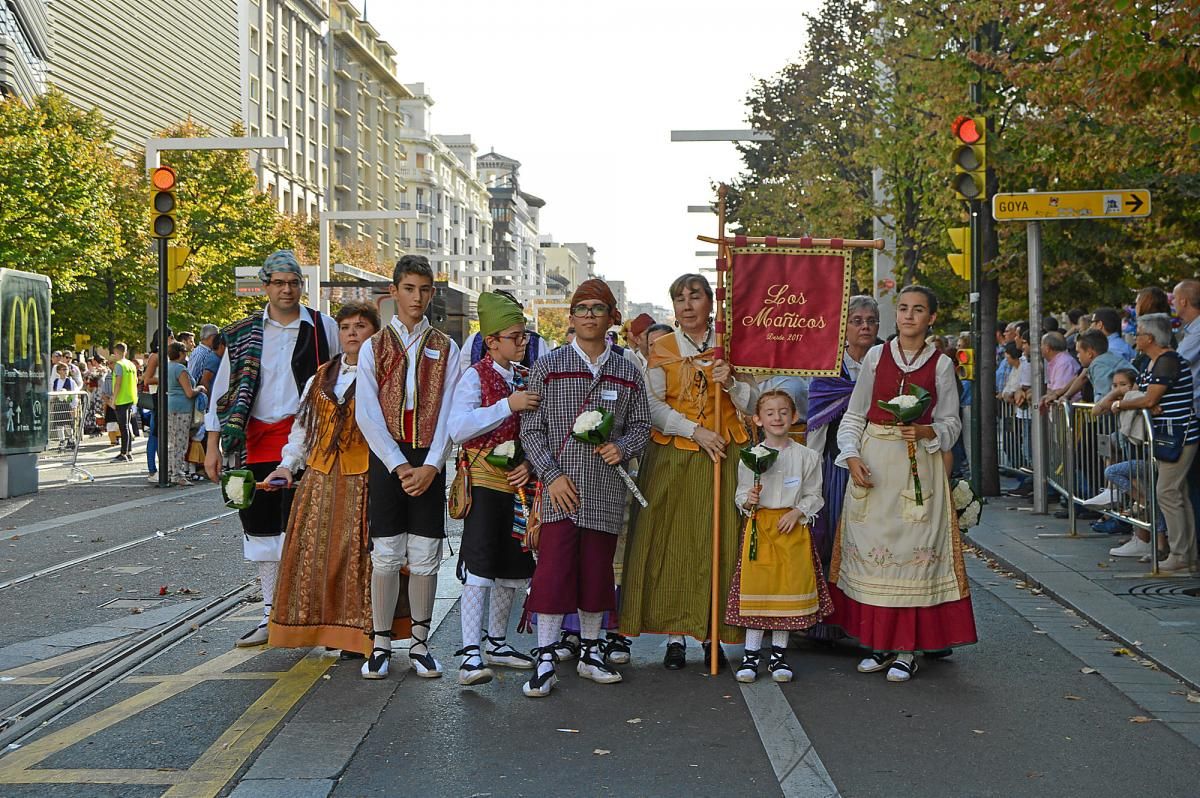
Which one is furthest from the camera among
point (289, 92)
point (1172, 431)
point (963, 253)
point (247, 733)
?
point (289, 92)

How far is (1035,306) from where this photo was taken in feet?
44.9

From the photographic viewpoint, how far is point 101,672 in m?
6.79

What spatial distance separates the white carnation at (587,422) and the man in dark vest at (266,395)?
1755 mm

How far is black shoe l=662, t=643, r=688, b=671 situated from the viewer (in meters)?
6.92

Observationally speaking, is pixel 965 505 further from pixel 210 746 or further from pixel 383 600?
pixel 210 746

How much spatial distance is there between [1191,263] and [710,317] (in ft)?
58.0

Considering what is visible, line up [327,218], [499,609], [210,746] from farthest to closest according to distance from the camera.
Answer: [327,218], [499,609], [210,746]

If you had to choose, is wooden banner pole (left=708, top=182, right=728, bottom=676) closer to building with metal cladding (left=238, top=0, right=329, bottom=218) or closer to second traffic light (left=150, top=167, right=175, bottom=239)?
second traffic light (left=150, top=167, right=175, bottom=239)

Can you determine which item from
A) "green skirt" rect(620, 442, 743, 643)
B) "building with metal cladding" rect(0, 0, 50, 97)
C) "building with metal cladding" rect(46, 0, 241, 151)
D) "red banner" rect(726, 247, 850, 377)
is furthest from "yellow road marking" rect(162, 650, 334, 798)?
"building with metal cladding" rect(46, 0, 241, 151)

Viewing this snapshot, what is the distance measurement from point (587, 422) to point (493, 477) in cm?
64

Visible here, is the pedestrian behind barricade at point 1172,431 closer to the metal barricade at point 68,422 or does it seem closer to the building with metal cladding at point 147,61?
the metal barricade at point 68,422

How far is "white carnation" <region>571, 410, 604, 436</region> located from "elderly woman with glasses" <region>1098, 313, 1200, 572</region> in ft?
16.9

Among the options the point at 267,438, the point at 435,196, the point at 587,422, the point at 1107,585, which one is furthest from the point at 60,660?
the point at 435,196

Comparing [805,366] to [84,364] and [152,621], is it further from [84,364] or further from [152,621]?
[84,364]
